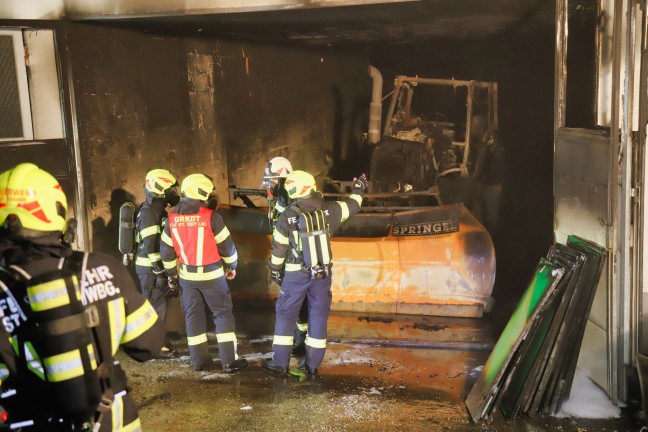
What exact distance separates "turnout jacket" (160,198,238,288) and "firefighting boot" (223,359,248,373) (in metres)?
0.78

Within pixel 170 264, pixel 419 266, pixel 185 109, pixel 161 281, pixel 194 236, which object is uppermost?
pixel 185 109

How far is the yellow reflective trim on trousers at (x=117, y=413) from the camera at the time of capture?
296cm

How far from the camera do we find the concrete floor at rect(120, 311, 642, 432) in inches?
196

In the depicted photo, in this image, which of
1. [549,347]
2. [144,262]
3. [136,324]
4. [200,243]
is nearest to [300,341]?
[200,243]

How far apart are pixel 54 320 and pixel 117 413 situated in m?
0.57

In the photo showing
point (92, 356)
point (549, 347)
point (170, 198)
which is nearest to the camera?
point (92, 356)

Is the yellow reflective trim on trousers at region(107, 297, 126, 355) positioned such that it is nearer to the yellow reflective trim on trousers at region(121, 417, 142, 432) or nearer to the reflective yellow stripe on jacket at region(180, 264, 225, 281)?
the yellow reflective trim on trousers at region(121, 417, 142, 432)

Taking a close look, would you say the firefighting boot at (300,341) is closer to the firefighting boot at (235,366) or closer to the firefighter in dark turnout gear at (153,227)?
the firefighting boot at (235,366)

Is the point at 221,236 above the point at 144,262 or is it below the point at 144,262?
above

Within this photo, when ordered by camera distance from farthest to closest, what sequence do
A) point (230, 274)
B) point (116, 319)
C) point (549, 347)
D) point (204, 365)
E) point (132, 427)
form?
point (230, 274), point (204, 365), point (549, 347), point (132, 427), point (116, 319)

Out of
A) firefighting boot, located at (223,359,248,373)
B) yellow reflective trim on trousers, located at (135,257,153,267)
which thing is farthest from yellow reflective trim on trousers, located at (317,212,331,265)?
yellow reflective trim on trousers, located at (135,257,153,267)

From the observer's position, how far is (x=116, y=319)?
2.96m

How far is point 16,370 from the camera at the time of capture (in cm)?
278

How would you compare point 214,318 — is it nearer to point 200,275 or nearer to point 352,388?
point 200,275
